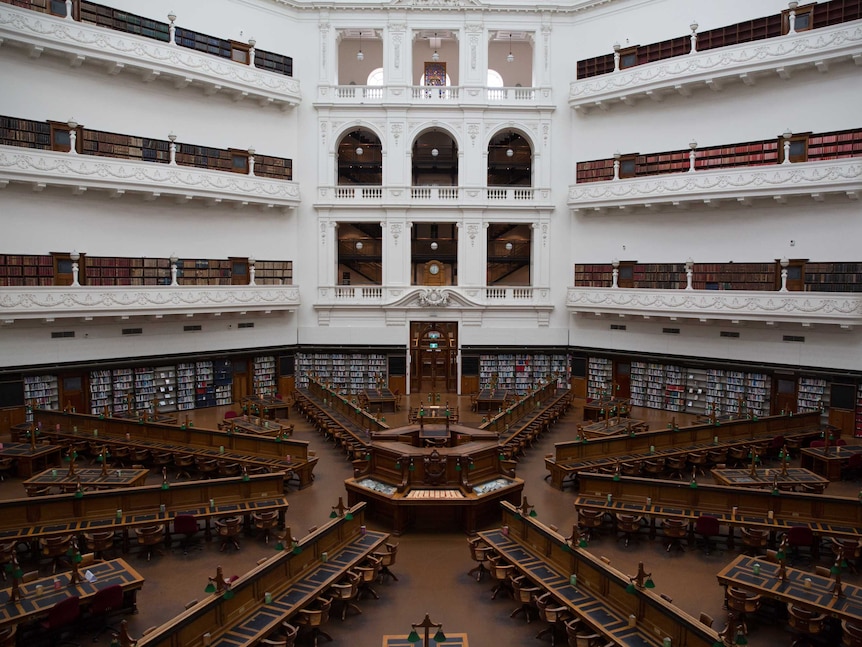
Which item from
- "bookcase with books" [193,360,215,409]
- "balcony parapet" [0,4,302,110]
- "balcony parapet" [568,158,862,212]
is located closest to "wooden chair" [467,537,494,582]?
"bookcase with books" [193,360,215,409]

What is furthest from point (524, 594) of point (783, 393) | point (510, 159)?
point (510, 159)

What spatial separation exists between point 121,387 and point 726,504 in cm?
1627

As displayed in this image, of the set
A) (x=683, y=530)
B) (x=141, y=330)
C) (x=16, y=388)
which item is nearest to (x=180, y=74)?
(x=141, y=330)

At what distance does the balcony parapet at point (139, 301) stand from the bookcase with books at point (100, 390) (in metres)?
1.79

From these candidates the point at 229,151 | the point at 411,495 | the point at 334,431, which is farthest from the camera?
the point at 229,151

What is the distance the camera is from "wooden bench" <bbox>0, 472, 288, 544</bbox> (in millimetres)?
9289

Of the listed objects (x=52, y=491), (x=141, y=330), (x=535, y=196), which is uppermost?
(x=535, y=196)

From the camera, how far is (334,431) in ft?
51.8

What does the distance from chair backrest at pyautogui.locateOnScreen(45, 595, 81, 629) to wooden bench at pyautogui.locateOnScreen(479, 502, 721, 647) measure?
5.25 metres

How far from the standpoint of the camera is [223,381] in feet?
67.6

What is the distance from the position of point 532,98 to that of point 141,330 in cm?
1527

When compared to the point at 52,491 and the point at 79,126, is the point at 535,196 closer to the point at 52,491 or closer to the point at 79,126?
the point at 79,126

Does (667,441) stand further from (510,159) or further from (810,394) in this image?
(510,159)

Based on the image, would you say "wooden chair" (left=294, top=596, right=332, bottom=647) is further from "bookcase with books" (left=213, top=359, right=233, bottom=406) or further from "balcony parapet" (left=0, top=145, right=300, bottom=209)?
"balcony parapet" (left=0, top=145, right=300, bottom=209)
